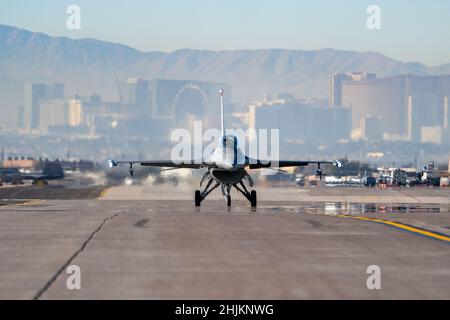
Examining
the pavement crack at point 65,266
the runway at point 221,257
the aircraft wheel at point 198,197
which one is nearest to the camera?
the pavement crack at point 65,266

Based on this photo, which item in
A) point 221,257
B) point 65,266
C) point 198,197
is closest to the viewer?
point 65,266

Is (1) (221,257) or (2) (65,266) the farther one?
(1) (221,257)

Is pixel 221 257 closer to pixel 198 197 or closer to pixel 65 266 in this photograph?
pixel 65 266

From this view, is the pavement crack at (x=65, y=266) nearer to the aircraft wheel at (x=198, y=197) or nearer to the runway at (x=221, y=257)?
the runway at (x=221, y=257)

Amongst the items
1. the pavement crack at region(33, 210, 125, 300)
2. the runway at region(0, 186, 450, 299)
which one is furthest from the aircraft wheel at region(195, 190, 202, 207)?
the pavement crack at region(33, 210, 125, 300)

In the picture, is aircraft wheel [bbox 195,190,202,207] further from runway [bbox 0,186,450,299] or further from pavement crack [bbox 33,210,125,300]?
pavement crack [bbox 33,210,125,300]

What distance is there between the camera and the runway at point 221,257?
19359mm

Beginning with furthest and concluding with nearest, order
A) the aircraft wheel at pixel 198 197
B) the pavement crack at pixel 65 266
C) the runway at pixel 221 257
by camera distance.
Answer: the aircraft wheel at pixel 198 197 < the runway at pixel 221 257 < the pavement crack at pixel 65 266

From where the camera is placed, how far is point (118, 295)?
18.7 meters

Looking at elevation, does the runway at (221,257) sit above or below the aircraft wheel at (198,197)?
above

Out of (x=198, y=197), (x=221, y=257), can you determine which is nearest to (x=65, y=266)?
(x=221, y=257)

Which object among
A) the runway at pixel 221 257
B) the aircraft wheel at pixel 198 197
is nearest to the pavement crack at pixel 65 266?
the runway at pixel 221 257

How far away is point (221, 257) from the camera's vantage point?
24.8 meters

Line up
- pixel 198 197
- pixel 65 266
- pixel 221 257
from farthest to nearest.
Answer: pixel 198 197 → pixel 221 257 → pixel 65 266
